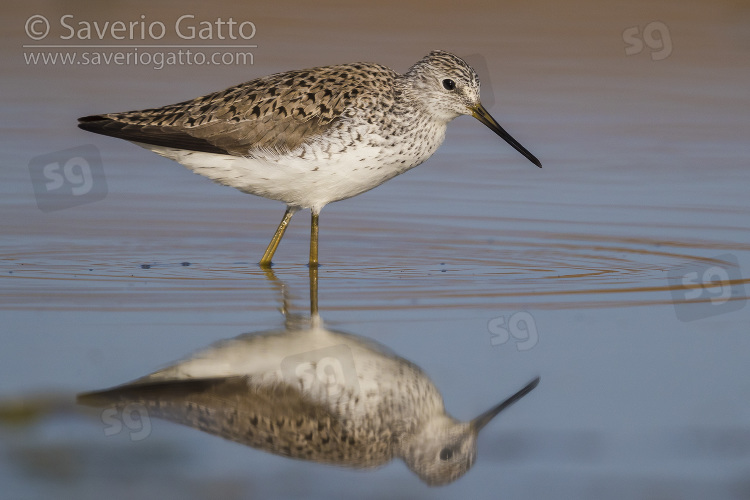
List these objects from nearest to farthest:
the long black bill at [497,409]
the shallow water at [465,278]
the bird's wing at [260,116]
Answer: the shallow water at [465,278], the long black bill at [497,409], the bird's wing at [260,116]

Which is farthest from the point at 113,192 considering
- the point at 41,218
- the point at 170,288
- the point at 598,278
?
the point at 598,278

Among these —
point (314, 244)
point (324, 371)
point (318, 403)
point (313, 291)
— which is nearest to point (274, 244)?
point (314, 244)

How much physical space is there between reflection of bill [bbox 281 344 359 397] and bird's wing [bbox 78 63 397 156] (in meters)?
2.86

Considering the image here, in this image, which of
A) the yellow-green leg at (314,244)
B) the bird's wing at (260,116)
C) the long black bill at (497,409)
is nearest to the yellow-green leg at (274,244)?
the yellow-green leg at (314,244)

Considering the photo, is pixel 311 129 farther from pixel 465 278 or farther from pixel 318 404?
pixel 318 404

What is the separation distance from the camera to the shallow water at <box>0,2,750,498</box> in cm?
568

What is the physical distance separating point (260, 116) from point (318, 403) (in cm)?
395

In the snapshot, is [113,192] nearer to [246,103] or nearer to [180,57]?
[246,103]

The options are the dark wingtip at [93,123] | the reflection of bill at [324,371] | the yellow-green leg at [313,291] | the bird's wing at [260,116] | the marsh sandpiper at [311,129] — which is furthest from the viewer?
the dark wingtip at [93,123]

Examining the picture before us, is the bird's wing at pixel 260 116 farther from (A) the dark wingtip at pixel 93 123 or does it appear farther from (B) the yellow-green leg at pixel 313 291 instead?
(B) the yellow-green leg at pixel 313 291

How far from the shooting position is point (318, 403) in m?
6.29

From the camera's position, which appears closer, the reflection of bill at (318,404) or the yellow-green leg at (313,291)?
the reflection of bill at (318,404)

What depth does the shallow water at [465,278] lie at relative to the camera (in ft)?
18.6

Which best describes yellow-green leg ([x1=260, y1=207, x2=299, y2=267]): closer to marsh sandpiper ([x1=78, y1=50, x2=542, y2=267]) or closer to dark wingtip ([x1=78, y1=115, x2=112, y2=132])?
marsh sandpiper ([x1=78, y1=50, x2=542, y2=267])
